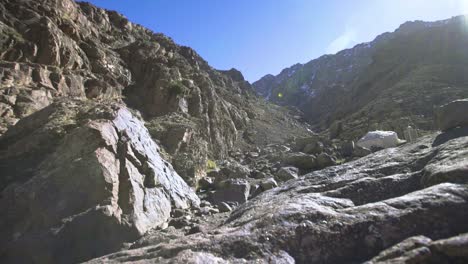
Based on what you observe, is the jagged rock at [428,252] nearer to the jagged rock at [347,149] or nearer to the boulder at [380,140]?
the boulder at [380,140]

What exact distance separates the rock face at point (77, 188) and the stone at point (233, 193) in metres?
1.57

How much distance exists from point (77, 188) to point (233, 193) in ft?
22.4

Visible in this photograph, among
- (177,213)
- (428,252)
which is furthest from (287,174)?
(428,252)

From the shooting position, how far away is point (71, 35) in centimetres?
2933

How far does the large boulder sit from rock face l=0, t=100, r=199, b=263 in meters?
7.38

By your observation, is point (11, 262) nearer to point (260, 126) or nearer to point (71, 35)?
point (71, 35)

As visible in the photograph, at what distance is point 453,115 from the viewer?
252 inches

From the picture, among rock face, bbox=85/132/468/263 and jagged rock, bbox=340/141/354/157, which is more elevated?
jagged rock, bbox=340/141/354/157

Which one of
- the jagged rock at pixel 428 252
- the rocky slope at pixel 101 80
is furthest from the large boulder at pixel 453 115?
the rocky slope at pixel 101 80

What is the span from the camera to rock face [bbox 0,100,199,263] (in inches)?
313

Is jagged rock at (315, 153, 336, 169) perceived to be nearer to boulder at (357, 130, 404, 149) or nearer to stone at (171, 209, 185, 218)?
boulder at (357, 130, 404, 149)

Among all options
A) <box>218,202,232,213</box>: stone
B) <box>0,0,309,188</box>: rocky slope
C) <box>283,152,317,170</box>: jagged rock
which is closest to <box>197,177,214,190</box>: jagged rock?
<box>0,0,309,188</box>: rocky slope

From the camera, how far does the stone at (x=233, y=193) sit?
14012 mm

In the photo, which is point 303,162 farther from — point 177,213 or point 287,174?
point 177,213
